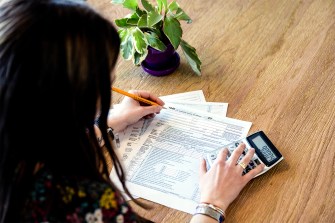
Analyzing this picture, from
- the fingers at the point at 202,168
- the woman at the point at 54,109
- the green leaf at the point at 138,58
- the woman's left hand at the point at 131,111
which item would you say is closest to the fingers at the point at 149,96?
the woman's left hand at the point at 131,111

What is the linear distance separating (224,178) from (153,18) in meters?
0.43

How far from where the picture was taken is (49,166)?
0.64m

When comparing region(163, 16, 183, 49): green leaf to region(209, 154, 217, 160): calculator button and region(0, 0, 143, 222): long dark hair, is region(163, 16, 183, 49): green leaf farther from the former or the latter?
region(0, 0, 143, 222): long dark hair

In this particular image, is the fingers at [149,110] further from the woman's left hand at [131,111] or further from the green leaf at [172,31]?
the green leaf at [172,31]

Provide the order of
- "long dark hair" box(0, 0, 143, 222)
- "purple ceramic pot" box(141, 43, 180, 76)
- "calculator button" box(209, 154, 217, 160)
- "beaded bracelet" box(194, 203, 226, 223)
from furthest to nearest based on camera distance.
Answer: "purple ceramic pot" box(141, 43, 180, 76) → "calculator button" box(209, 154, 217, 160) → "beaded bracelet" box(194, 203, 226, 223) → "long dark hair" box(0, 0, 143, 222)

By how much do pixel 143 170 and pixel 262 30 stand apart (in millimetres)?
583

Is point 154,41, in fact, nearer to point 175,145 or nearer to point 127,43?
point 127,43

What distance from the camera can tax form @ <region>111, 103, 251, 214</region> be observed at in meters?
0.87

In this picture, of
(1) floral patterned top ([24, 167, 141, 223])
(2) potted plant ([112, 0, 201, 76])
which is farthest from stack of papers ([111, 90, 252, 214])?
(1) floral patterned top ([24, 167, 141, 223])

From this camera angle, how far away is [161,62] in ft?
3.73

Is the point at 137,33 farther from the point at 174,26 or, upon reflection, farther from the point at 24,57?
the point at 24,57

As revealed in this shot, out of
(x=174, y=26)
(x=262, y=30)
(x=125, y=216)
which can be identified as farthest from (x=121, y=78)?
(x=125, y=216)

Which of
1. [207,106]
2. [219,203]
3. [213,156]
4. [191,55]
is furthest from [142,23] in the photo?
[219,203]

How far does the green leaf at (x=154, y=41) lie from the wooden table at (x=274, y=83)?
0.11 m
